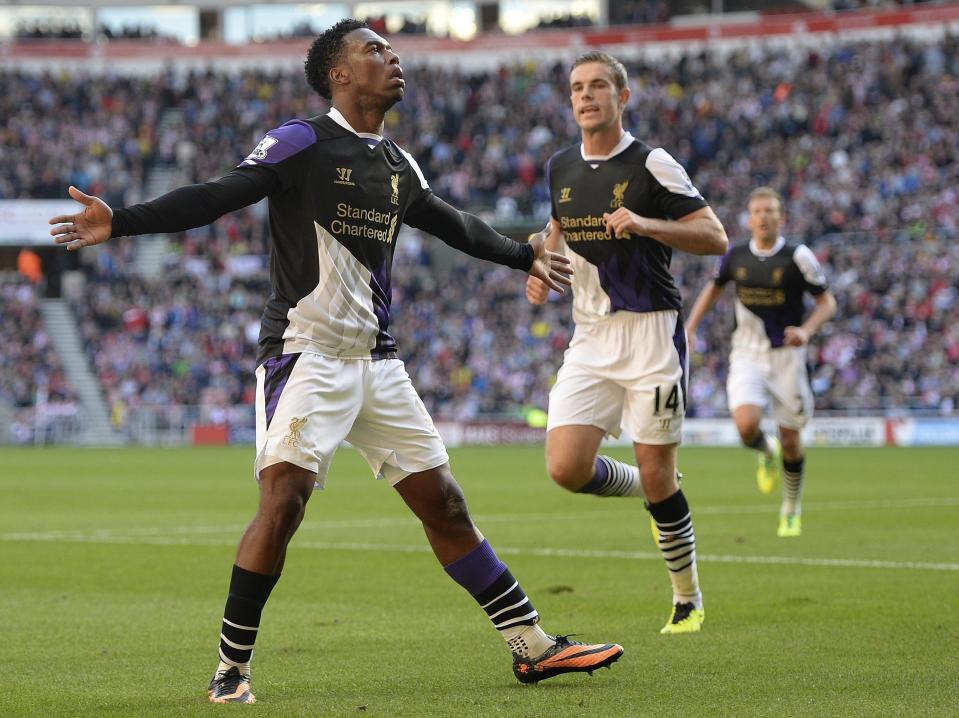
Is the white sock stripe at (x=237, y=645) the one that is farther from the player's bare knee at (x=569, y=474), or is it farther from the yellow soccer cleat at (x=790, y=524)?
the yellow soccer cleat at (x=790, y=524)

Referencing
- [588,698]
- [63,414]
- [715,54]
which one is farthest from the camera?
[715,54]

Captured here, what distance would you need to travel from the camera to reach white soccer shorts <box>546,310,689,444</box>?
7961 millimetres

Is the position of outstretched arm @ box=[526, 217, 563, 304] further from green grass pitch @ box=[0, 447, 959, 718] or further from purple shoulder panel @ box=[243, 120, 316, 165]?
green grass pitch @ box=[0, 447, 959, 718]

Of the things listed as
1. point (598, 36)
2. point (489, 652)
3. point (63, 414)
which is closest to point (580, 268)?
point (489, 652)

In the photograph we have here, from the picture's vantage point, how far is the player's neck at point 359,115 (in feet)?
19.7

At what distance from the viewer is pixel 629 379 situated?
809 cm

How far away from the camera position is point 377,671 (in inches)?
251

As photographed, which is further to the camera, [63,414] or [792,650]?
[63,414]

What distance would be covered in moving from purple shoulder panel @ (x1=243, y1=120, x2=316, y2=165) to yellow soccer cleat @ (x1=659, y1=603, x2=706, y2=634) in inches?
129

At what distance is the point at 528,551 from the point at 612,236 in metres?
4.52

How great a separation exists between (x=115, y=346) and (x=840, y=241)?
20652 mm

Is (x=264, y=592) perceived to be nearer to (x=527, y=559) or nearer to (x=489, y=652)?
(x=489, y=652)

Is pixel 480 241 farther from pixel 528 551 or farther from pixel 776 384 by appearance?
pixel 776 384

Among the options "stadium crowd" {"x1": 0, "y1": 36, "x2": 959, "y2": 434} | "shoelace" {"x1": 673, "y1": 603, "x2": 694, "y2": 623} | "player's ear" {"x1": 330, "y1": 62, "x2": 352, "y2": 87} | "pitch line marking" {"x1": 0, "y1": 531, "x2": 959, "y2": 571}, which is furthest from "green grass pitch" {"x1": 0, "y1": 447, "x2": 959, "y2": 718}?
"stadium crowd" {"x1": 0, "y1": 36, "x2": 959, "y2": 434}
